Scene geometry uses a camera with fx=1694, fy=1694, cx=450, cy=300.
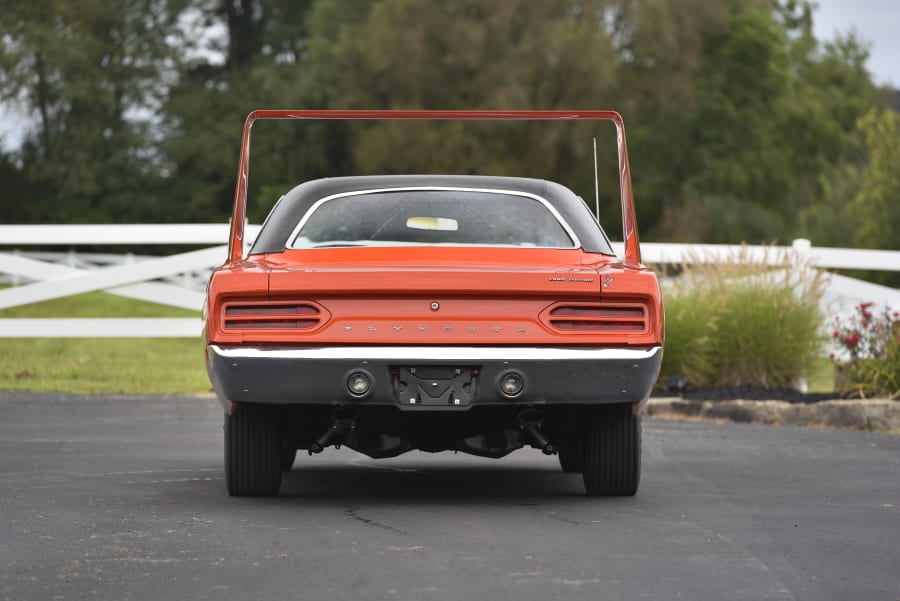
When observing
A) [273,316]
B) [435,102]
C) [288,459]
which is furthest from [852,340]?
[435,102]

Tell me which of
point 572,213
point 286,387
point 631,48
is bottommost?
point 286,387

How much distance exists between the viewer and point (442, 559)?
20.2 ft

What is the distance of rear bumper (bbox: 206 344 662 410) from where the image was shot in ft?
23.7

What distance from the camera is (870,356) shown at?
14320mm

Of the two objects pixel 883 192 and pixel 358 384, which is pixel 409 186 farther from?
pixel 883 192

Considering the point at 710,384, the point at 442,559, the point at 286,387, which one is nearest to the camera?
the point at 442,559

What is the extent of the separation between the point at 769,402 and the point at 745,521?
6656 mm

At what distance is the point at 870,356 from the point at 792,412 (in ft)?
3.77

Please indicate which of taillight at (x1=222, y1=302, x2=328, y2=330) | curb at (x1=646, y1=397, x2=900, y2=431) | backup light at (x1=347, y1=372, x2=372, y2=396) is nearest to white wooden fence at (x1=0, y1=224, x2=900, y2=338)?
curb at (x1=646, y1=397, x2=900, y2=431)

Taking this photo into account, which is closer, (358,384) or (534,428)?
(358,384)

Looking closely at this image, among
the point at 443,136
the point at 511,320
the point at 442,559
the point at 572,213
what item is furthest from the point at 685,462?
the point at 443,136

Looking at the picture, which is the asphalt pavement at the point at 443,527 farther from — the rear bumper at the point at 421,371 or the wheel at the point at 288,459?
the rear bumper at the point at 421,371

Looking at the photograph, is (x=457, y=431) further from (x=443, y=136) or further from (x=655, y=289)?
(x=443, y=136)

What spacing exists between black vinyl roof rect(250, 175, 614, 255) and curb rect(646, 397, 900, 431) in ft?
17.9
